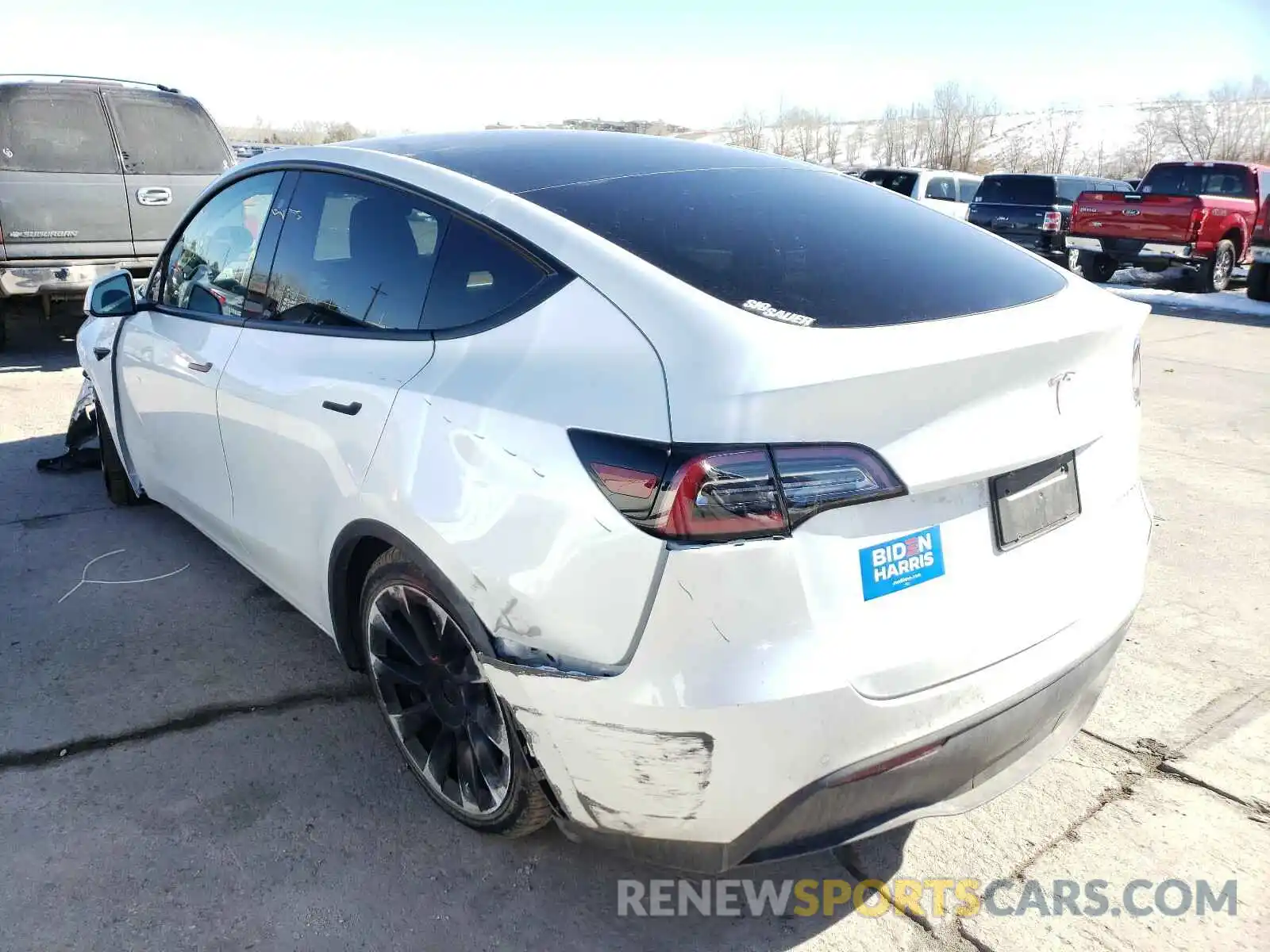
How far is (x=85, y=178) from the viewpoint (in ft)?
25.7

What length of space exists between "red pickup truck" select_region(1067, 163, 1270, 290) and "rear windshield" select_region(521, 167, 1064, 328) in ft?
44.0

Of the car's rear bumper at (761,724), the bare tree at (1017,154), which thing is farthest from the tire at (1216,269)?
the bare tree at (1017,154)

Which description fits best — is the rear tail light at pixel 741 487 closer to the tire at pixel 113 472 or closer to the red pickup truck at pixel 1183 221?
the tire at pixel 113 472

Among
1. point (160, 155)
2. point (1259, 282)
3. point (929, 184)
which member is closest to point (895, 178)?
point (929, 184)

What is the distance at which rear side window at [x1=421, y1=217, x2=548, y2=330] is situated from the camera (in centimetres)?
227

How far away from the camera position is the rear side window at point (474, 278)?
2.27 m

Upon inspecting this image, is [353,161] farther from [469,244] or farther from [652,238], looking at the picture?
[652,238]

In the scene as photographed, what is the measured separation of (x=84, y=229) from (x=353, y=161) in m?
6.10

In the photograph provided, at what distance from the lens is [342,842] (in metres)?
2.55

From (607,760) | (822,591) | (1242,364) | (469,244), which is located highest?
(469,244)

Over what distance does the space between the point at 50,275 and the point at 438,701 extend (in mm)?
6852

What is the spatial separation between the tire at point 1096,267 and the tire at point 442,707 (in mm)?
15839

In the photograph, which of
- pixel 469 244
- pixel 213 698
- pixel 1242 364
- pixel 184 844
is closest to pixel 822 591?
pixel 469 244

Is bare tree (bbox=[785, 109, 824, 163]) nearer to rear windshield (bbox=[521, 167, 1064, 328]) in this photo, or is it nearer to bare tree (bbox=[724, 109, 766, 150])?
bare tree (bbox=[724, 109, 766, 150])
